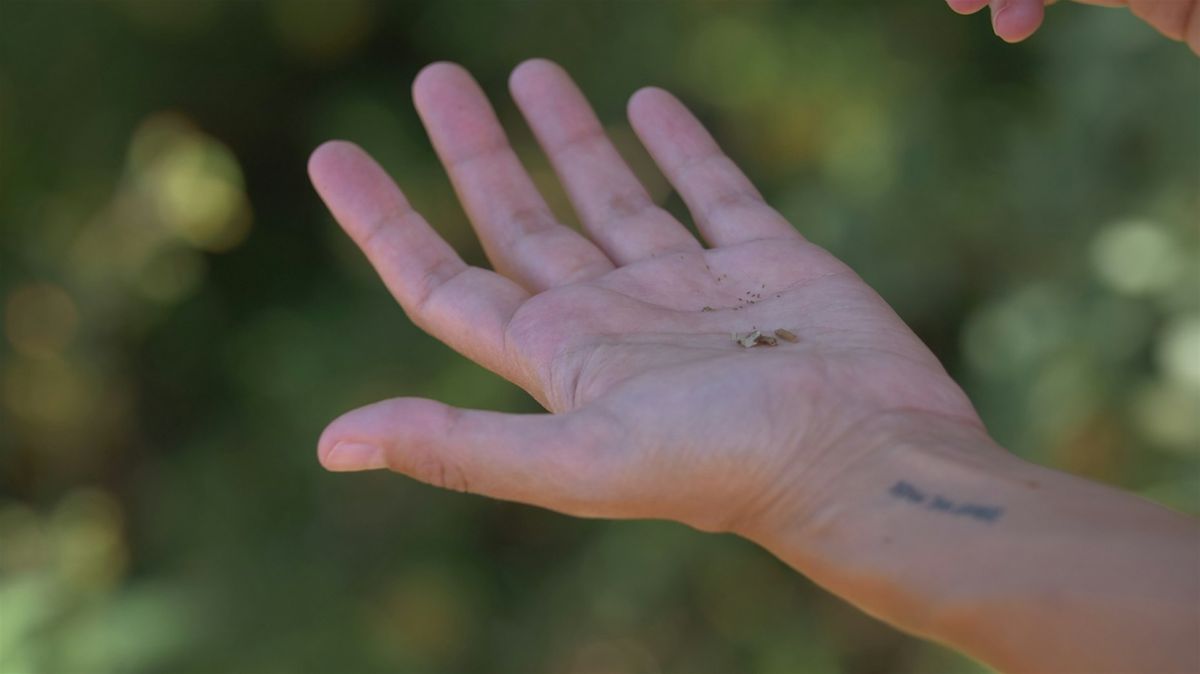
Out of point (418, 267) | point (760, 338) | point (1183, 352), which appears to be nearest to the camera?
point (760, 338)

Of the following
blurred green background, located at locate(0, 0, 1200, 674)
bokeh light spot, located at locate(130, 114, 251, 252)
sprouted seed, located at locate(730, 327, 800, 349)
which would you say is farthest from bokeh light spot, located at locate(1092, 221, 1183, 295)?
bokeh light spot, located at locate(130, 114, 251, 252)

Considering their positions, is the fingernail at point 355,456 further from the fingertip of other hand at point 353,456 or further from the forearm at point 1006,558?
the forearm at point 1006,558

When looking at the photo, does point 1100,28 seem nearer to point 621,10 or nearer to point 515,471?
point 621,10

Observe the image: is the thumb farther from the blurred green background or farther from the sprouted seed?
the blurred green background

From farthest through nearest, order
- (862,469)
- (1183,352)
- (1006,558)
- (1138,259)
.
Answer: (1138,259), (1183,352), (862,469), (1006,558)

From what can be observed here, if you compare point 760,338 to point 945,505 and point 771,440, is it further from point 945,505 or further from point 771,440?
point 945,505

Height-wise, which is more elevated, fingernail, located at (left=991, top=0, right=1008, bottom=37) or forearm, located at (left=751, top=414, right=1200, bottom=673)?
fingernail, located at (left=991, top=0, right=1008, bottom=37)

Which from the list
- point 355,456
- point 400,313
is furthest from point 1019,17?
point 400,313
